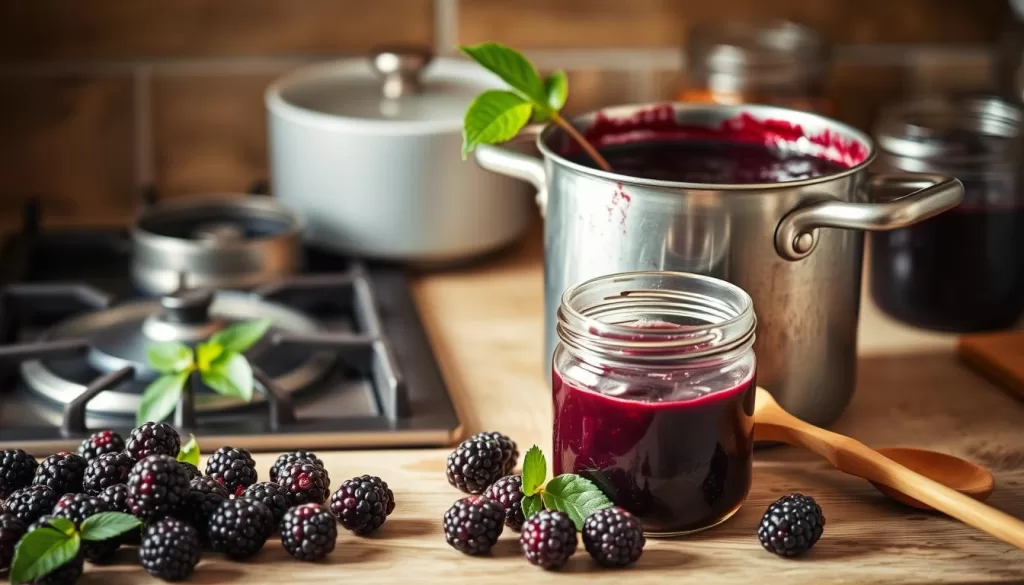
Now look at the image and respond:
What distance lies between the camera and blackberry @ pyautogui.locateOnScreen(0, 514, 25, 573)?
797mm

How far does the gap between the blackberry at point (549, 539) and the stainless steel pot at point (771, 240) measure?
216 mm

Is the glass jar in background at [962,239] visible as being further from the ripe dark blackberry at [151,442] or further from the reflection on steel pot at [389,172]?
the ripe dark blackberry at [151,442]

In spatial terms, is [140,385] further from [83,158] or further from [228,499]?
[83,158]

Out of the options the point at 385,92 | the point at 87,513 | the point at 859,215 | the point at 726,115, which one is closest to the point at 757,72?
the point at 726,115

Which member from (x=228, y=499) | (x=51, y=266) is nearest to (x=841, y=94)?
(x=51, y=266)

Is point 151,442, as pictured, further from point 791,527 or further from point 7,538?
point 791,527

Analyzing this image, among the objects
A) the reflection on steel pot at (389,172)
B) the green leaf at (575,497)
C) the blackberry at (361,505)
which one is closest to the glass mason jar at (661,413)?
the green leaf at (575,497)

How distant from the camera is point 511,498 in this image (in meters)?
0.86

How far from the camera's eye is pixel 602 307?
928 millimetres

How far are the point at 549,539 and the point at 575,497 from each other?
0.05m

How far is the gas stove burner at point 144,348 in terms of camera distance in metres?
1.04

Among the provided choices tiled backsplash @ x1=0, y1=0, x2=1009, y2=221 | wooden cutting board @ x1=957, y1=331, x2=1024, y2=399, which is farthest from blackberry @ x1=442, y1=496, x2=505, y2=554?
tiled backsplash @ x1=0, y1=0, x2=1009, y2=221

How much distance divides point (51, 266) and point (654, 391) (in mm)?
789

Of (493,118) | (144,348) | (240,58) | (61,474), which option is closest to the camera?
(61,474)
